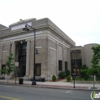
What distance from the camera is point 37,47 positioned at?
28.1 metres

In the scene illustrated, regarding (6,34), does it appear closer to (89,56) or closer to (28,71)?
(28,71)

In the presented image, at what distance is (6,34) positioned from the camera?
33219 millimetres

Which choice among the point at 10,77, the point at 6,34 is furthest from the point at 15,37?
the point at 10,77

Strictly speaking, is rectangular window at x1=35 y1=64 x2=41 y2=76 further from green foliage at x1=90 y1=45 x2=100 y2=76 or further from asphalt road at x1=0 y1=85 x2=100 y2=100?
asphalt road at x1=0 y1=85 x2=100 y2=100

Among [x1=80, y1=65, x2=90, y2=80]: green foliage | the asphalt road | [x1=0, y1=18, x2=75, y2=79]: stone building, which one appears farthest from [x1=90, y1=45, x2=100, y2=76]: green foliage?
[x1=0, y1=18, x2=75, y2=79]: stone building

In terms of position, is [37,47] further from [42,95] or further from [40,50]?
[42,95]

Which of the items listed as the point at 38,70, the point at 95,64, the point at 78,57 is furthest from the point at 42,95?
the point at 78,57

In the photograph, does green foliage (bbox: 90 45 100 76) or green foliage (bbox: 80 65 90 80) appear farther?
green foliage (bbox: 80 65 90 80)

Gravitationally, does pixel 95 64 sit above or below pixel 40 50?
below

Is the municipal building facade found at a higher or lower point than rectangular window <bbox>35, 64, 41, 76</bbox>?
higher

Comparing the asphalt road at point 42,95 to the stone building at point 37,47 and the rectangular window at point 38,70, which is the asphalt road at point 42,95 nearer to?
the stone building at point 37,47

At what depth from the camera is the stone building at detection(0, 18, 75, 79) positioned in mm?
27234

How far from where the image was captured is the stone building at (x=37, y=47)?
89.4ft

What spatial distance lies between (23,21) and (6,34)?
569 centimetres
